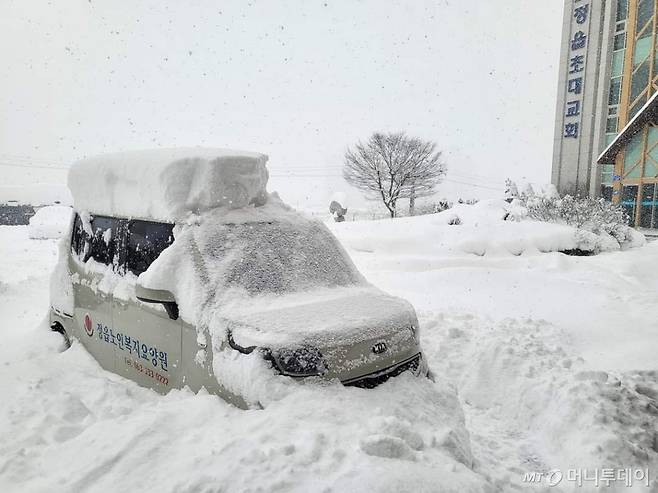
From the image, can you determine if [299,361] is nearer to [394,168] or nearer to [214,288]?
[214,288]

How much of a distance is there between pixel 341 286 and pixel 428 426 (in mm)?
1491

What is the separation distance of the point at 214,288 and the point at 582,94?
36825mm

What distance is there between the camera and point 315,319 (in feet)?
10.4

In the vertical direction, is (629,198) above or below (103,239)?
above

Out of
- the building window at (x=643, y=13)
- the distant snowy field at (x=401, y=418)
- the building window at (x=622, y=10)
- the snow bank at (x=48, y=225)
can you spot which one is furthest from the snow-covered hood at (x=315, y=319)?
the building window at (x=622, y=10)

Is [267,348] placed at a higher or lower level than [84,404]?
higher

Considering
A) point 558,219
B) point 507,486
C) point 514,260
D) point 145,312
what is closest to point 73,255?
point 145,312

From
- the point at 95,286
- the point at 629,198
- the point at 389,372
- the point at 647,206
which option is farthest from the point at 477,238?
the point at 629,198

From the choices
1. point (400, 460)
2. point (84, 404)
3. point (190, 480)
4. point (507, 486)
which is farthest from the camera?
point (84, 404)

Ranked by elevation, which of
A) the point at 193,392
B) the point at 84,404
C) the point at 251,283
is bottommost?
the point at 84,404

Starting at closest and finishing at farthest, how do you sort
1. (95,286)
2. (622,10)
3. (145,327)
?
(145,327) < (95,286) < (622,10)

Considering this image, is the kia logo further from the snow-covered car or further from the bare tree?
the bare tree

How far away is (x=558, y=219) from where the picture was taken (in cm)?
1573

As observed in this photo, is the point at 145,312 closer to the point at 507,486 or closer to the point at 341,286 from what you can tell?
the point at 341,286
